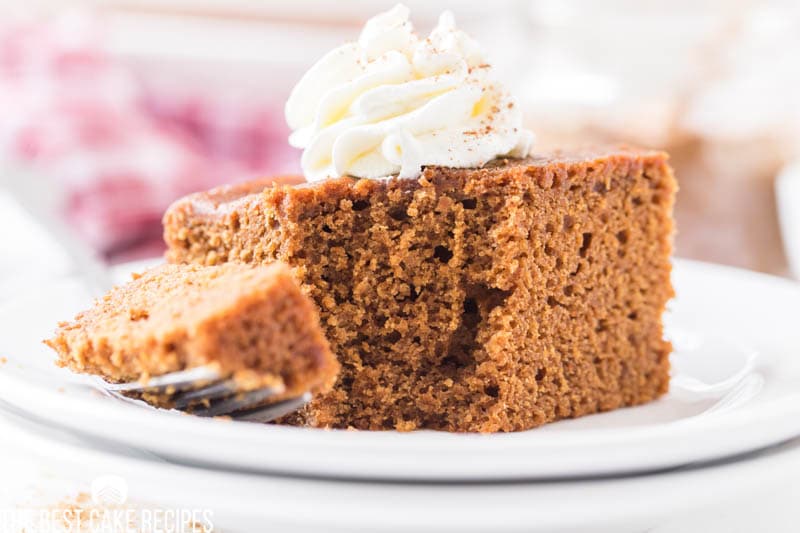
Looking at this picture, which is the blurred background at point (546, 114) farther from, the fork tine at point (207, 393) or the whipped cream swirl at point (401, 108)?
the fork tine at point (207, 393)

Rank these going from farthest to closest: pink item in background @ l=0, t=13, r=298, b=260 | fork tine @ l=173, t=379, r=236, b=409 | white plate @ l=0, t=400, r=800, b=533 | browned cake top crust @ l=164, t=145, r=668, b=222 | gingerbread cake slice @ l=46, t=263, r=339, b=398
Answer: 1. pink item in background @ l=0, t=13, r=298, b=260
2. browned cake top crust @ l=164, t=145, r=668, b=222
3. fork tine @ l=173, t=379, r=236, b=409
4. gingerbread cake slice @ l=46, t=263, r=339, b=398
5. white plate @ l=0, t=400, r=800, b=533

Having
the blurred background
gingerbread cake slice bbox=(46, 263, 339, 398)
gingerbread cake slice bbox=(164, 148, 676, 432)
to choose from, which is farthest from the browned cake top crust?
the blurred background

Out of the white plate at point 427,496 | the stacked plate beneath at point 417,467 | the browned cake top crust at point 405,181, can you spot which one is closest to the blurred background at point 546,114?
the browned cake top crust at point 405,181

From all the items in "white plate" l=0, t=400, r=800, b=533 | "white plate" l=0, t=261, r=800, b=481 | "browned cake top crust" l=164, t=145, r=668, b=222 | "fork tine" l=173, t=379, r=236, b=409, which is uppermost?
"browned cake top crust" l=164, t=145, r=668, b=222

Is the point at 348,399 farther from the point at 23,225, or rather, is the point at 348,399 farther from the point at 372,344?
the point at 23,225

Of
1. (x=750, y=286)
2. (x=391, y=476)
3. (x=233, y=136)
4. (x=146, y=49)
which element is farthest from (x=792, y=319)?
(x=146, y=49)

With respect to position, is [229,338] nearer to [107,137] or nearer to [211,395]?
[211,395]

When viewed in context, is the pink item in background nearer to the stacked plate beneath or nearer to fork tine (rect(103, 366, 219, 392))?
fork tine (rect(103, 366, 219, 392))
